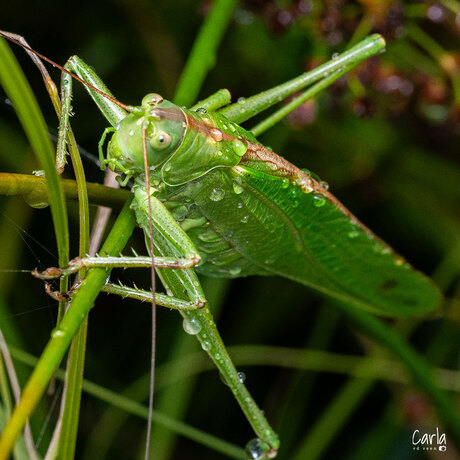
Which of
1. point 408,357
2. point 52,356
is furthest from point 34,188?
point 408,357

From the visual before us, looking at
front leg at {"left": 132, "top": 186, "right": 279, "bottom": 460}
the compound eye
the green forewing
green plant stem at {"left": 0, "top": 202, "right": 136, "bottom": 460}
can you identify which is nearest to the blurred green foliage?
the green forewing

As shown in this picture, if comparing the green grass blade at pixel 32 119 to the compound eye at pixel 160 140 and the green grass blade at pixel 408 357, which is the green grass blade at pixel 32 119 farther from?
the green grass blade at pixel 408 357

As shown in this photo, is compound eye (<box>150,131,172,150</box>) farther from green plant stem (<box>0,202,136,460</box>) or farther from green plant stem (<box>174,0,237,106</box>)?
green plant stem (<box>0,202,136,460</box>)

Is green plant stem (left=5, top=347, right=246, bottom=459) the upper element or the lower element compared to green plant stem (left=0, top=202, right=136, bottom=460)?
upper

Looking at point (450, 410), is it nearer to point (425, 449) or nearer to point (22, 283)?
point (425, 449)

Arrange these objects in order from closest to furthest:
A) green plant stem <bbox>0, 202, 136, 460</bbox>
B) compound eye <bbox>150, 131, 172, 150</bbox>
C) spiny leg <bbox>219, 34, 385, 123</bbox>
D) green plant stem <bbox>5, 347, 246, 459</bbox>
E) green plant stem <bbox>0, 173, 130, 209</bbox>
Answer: green plant stem <bbox>0, 202, 136, 460</bbox>
green plant stem <bbox>0, 173, 130, 209</bbox>
compound eye <bbox>150, 131, 172, 150</bbox>
green plant stem <bbox>5, 347, 246, 459</bbox>
spiny leg <bbox>219, 34, 385, 123</bbox>

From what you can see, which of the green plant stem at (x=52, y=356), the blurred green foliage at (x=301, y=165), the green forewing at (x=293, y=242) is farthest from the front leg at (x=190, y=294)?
the blurred green foliage at (x=301, y=165)

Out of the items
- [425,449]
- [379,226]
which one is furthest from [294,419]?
[379,226]
